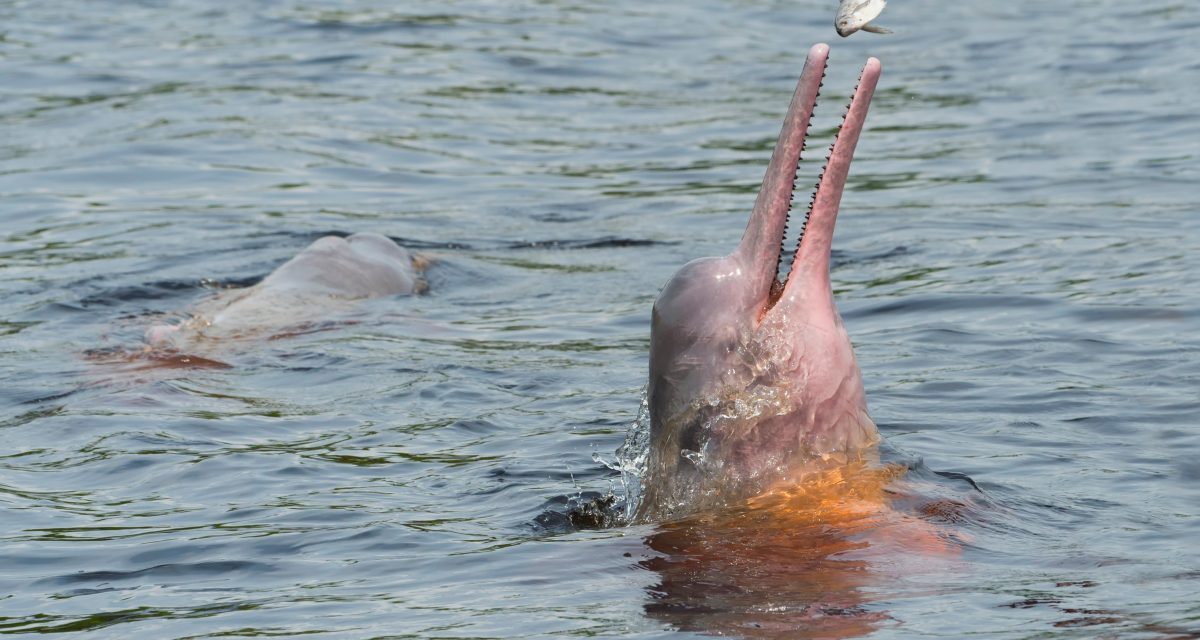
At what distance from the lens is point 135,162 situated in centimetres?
1377

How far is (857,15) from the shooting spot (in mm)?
4961

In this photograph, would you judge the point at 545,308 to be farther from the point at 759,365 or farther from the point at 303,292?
the point at 759,365

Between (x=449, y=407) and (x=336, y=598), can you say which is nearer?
(x=336, y=598)

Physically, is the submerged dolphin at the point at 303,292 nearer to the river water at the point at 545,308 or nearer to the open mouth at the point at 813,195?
the river water at the point at 545,308

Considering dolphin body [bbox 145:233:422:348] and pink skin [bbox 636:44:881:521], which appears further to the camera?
dolphin body [bbox 145:233:422:348]

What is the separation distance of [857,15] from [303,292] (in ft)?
17.9

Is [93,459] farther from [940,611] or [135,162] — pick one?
[135,162]

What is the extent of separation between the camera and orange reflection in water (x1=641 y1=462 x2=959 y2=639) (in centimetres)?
441

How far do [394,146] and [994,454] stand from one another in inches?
338

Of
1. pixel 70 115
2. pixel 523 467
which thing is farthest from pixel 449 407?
pixel 70 115

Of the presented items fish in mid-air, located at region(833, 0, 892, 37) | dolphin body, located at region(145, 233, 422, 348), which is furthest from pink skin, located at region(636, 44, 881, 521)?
dolphin body, located at region(145, 233, 422, 348)

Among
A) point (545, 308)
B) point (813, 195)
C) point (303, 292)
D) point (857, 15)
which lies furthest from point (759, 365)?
point (303, 292)

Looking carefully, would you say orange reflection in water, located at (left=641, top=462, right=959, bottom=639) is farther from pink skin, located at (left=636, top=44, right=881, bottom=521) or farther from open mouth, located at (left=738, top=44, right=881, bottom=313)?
open mouth, located at (left=738, top=44, right=881, bottom=313)

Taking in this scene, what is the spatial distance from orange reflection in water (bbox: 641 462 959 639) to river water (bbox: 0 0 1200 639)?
21 millimetres
